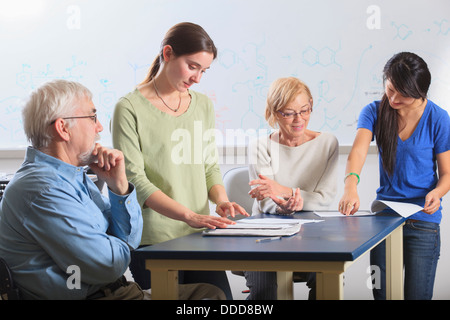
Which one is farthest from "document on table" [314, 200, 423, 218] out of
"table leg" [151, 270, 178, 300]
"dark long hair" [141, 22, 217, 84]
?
"table leg" [151, 270, 178, 300]

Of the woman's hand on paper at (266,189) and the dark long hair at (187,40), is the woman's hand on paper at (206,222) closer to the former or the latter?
the woman's hand on paper at (266,189)

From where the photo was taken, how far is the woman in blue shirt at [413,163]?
2182 mm

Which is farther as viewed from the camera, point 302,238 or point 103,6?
point 103,6

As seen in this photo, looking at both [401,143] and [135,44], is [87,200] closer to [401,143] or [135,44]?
[401,143]

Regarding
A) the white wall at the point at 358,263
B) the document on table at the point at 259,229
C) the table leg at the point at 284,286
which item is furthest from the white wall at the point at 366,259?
the document on table at the point at 259,229

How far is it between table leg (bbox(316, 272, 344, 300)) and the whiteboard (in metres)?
2.27

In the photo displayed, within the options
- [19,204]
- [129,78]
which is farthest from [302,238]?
[129,78]

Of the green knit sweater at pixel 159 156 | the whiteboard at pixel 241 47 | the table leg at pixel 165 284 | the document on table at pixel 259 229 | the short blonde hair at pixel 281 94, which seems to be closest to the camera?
the table leg at pixel 165 284

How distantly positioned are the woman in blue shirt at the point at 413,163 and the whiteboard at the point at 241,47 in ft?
4.03

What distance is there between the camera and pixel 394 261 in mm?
2160

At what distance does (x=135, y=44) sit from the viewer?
3625 mm

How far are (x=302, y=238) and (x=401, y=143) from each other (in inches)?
34.8

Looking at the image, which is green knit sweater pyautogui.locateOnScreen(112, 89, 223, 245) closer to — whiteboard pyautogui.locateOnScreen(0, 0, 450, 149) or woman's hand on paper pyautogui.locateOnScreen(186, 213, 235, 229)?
woman's hand on paper pyautogui.locateOnScreen(186, 213, 235, 229)

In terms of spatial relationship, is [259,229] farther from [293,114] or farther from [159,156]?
[293,114]
